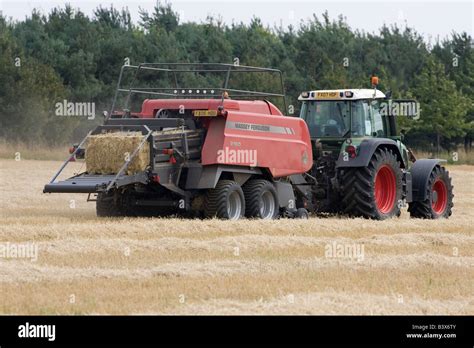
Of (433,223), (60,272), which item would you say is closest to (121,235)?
(60,272)

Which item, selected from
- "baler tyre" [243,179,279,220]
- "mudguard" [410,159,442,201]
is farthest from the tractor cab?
"baler tyre" [243,179,279,220]

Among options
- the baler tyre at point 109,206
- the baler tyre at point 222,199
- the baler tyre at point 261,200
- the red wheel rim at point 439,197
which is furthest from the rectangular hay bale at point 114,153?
the red wheel rim at point 439,197

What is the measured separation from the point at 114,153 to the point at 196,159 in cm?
154

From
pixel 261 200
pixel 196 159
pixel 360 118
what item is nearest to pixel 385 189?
pixel 360 118

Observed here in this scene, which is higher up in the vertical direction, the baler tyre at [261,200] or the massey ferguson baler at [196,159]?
the massey ferguson baler at [196,159]

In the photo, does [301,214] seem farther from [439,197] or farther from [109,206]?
[439,197]

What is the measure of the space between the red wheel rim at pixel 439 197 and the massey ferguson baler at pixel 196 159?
3696 millimetres

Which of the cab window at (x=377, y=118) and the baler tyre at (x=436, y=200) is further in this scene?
the baler tyre at (x=436, y=200)

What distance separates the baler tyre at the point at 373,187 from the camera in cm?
1977

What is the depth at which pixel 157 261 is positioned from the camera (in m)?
13.4

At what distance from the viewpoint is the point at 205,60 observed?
59.3 metres

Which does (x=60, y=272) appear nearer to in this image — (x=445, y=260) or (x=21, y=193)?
(x=445, y=260)

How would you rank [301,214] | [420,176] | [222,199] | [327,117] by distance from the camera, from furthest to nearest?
[420,176] → [327,117] → [301,214] → [222,199]

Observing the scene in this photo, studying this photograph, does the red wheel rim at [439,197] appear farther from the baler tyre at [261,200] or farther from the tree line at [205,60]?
the tree line at [205,60]
